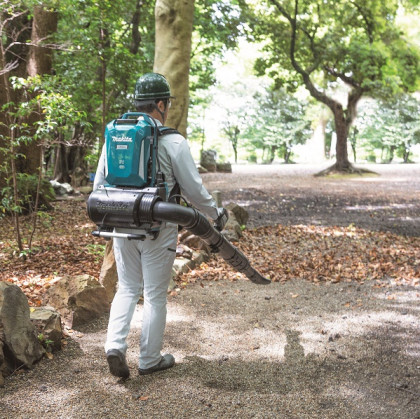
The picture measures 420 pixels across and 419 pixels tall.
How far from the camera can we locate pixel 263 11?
2158 centimetres

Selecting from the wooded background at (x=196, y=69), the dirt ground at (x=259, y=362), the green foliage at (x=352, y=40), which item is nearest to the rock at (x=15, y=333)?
the dirt ground at (x=259, y=362)

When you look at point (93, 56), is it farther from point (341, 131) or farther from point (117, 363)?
point (341, 131)

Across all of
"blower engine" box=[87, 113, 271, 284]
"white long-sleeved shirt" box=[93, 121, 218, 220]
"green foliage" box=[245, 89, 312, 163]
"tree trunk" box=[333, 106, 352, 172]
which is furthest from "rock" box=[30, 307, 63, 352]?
"green foliage" box=[245, 89, 312, 163]

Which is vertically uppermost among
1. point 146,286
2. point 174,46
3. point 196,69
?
point 196,69

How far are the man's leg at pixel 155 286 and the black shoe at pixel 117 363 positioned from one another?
0.18 m

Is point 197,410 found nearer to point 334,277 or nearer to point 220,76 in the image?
point 334,277

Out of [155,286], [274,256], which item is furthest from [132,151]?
[274,256]

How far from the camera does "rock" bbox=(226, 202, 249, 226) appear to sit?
34.0 ft

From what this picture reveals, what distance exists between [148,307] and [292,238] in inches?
252

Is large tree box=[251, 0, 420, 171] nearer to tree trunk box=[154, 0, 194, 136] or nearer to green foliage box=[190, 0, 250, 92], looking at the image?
green foliage box=[190, 0, 250, 92]

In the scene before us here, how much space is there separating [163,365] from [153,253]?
0.97 m

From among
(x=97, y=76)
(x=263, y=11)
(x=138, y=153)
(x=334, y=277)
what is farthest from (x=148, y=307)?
(x=263, y=11)

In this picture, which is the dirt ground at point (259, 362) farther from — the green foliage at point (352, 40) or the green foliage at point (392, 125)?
the green foliage at point (392, 125)

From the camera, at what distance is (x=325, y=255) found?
26.1 feet
